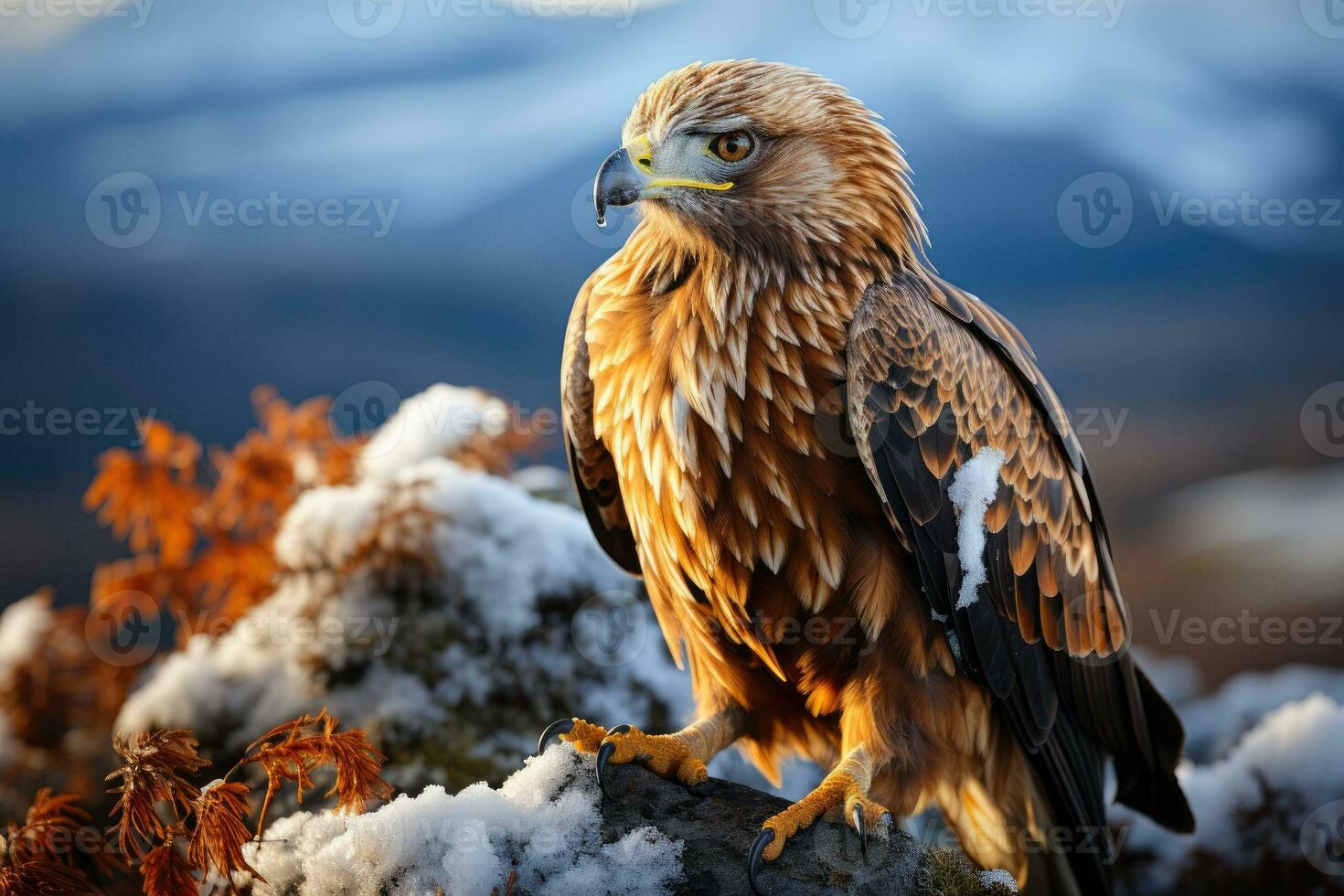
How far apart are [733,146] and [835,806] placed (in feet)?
4.21

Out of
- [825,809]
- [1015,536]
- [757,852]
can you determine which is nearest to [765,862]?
[757,852]

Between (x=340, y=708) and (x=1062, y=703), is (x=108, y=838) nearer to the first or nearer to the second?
(x=340, y=708)

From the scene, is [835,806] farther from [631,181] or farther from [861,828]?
[631,181]

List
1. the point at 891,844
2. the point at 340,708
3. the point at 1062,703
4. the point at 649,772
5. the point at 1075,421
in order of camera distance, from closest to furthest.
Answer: the point at 891,844 < the point at 649,772 < the point at 1062,703 < the point at 340,708 < the point at 1075,421

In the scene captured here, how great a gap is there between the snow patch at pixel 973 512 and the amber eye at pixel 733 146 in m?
0.76

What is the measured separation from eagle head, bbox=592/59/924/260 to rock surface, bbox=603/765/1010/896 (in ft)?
3.56

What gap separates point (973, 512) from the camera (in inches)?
82.1

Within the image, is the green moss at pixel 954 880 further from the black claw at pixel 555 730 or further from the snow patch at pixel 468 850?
the black claw at pixel 555 730

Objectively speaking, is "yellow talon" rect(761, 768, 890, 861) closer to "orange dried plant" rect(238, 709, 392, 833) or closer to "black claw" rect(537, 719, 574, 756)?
"black claw" rect(537, 719, 574, 756)

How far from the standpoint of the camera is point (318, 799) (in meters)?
2.69

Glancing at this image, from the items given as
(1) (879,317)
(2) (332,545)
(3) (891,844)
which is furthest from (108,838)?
(1) (879,317)

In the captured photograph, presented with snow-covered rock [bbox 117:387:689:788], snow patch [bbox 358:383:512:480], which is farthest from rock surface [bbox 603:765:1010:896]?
snow patch [bbox 358:383:512:480]

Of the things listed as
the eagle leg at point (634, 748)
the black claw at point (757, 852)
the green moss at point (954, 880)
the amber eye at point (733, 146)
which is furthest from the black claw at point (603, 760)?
the amber eye at point (733, 146)

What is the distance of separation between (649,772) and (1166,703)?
4.27 feet
